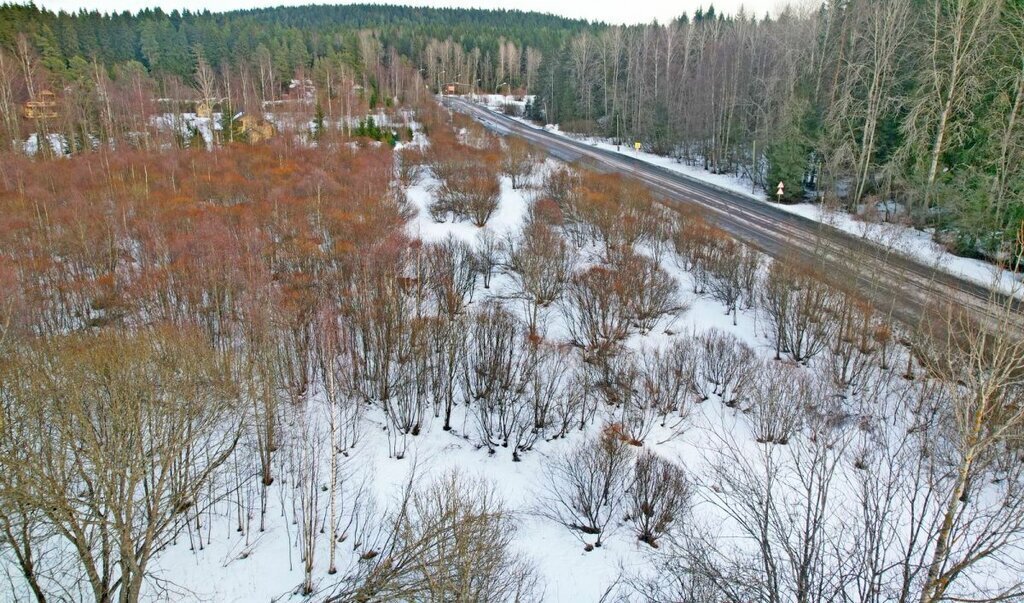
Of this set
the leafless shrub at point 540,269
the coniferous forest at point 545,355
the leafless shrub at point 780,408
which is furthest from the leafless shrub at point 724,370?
the leafless shrub at point 540,269

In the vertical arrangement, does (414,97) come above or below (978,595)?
above

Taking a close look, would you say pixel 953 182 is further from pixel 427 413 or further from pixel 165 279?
pixel 165 279

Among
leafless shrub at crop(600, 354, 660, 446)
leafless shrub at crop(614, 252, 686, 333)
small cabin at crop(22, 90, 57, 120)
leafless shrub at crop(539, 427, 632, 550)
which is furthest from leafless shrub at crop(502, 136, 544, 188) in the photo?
small cabin at crop(22, 90, 57, 120)

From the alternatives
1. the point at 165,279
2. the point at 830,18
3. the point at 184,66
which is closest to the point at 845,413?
the point at 165,279

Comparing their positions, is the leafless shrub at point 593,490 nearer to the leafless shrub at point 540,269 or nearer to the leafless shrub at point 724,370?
the leafless shrub at point 724,370

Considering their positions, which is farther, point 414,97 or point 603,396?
point 414,97

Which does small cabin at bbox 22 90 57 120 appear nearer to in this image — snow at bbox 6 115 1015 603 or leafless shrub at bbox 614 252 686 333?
snow at bbox 6 115 1015 603
